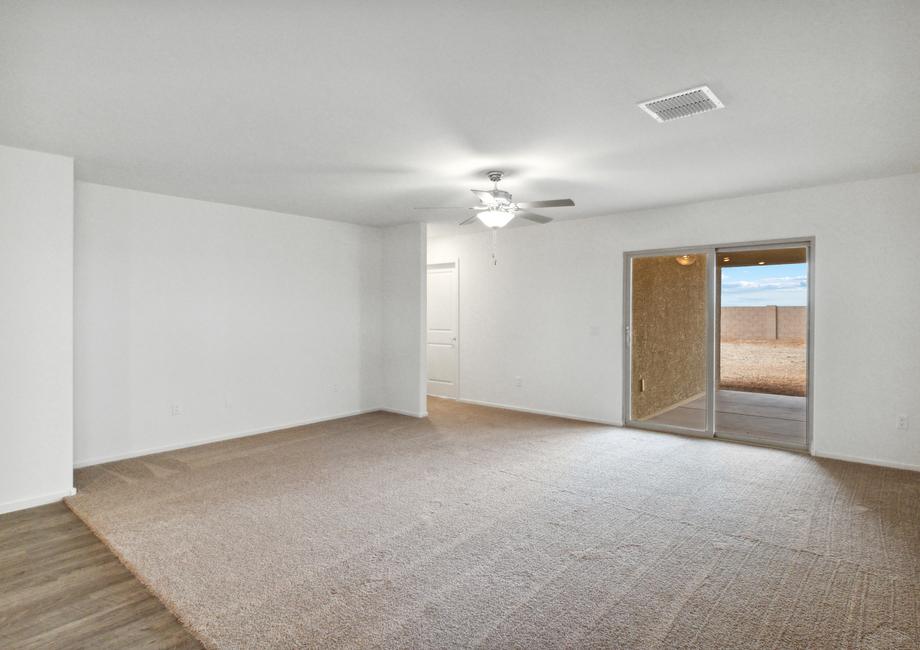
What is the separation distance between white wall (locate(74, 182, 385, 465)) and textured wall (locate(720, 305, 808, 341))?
442 centimetres

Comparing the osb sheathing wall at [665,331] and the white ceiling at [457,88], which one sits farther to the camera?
the osb sheathing wall at [665,331]

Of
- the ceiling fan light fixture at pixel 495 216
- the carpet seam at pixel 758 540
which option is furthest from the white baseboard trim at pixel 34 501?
the ceiling fan light fixture at pixel 495 216

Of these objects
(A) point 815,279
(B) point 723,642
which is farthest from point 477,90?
(A) point 815,279

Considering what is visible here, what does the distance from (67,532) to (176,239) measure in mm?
2847

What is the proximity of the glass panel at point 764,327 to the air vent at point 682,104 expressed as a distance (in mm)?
2885

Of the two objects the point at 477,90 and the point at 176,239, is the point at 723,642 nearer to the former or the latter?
the point at 477,90

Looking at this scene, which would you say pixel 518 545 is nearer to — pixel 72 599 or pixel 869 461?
pixel 72 599

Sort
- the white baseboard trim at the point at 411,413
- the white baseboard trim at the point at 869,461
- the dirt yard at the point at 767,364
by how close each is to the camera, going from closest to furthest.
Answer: the white baseboard trim at the point at 869,461
the dirt yard at the point at 767,364
the white baseboard trim at the point at 411,413

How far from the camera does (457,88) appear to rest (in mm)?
2586

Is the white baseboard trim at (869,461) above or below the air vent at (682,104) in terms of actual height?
below

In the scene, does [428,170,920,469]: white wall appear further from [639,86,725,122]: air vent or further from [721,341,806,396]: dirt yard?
[639,86,725,122]: air vent

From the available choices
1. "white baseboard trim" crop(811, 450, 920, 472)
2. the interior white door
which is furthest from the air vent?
the interior white door

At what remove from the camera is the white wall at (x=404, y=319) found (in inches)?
254

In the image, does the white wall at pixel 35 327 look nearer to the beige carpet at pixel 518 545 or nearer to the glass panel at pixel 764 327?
the beige carpet at pixel 518 545
